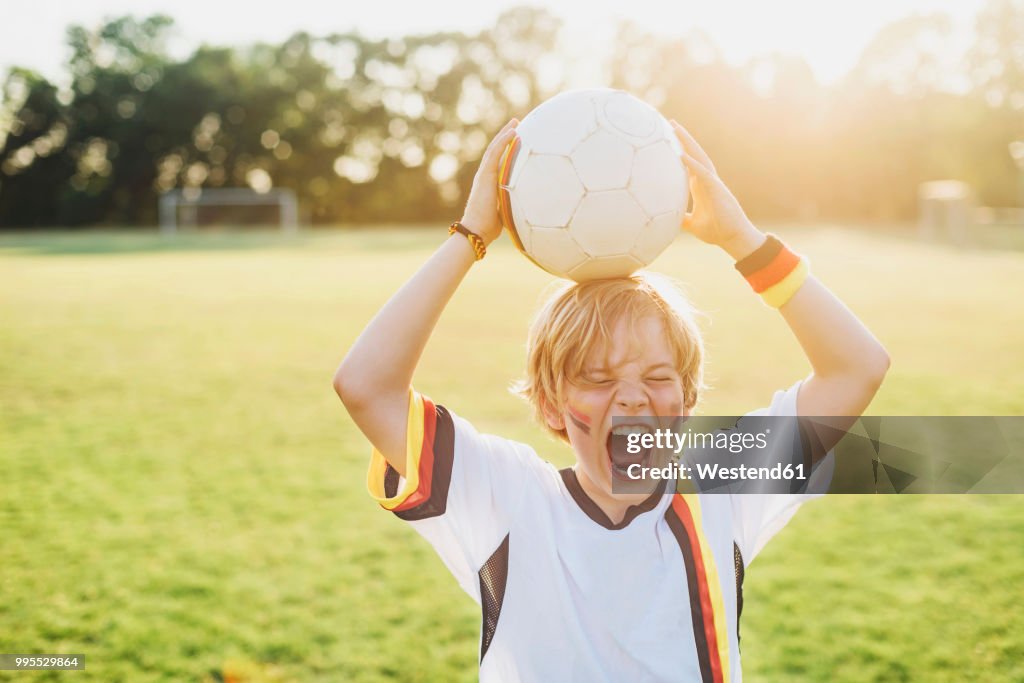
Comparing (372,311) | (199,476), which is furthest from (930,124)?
(199,476)

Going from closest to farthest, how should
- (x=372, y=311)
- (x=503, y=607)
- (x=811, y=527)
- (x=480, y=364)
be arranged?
(x=503, y=607) < (x=811, y=527) < (x=480, y=364) < (x=372, y=311)

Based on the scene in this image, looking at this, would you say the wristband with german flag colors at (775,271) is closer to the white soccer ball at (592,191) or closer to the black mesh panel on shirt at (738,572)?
the white soccer ball at (592,191)

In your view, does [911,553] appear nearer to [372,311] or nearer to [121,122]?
[372,311]

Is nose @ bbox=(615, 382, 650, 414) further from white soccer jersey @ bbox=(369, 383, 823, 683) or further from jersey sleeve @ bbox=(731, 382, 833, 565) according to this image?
jersey sleeve @ bbox=(731, 382, 833, 565)

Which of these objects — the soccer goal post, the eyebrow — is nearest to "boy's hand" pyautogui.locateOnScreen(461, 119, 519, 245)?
the eyebrow

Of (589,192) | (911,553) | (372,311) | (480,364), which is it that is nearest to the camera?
(589,192)

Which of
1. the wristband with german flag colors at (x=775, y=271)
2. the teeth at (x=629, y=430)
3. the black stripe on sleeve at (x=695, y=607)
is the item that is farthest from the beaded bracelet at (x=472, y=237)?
the black stripe on sleeve at (x=695, y=607)

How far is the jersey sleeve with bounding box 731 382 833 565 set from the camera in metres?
1.69

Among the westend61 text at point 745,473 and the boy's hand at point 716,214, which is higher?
the boy's hand at point 716,214

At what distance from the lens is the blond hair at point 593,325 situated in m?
1.66

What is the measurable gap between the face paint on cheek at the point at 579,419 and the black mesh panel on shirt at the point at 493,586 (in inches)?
10.9

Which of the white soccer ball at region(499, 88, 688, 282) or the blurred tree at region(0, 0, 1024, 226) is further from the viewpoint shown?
the blurred tree at region(0, 0, 1024, 226)

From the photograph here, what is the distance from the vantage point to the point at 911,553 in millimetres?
3799

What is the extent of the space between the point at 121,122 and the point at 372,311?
3635 cm
